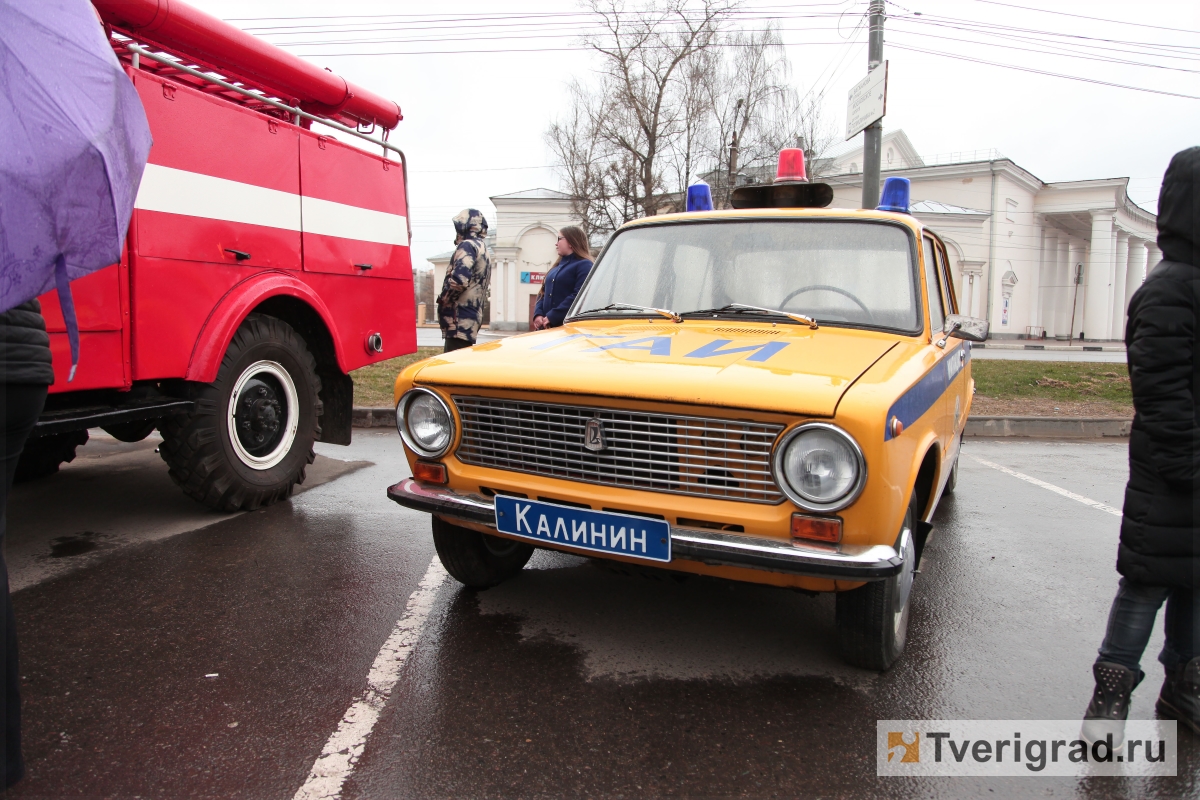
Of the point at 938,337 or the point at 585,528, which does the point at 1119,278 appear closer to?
the point at 938,337

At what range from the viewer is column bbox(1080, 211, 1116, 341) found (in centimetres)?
4438

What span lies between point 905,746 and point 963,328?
2.05 metres

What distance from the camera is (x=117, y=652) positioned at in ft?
9.32

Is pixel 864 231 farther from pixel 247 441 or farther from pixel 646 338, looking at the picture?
pixel 247 441

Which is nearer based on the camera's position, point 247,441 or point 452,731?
point 452,731

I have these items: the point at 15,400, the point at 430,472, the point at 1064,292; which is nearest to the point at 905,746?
the point at 430,472

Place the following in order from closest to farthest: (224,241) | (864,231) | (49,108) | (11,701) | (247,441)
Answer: (49,108) < (11,701) < (864,231) < (224,241) < (247,441)

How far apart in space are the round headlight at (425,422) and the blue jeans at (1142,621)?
2381 mm

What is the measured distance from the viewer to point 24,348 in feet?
6.35

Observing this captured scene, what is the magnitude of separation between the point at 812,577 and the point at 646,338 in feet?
4.14

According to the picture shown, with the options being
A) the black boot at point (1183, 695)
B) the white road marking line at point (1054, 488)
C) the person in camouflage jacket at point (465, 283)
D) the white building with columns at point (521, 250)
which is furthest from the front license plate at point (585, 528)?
the white building with columns at point (521, 250)

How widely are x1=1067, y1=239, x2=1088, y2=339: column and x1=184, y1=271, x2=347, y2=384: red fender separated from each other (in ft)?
178

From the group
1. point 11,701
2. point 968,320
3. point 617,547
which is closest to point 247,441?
point 11,701

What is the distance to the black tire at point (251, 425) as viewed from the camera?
4.27m
